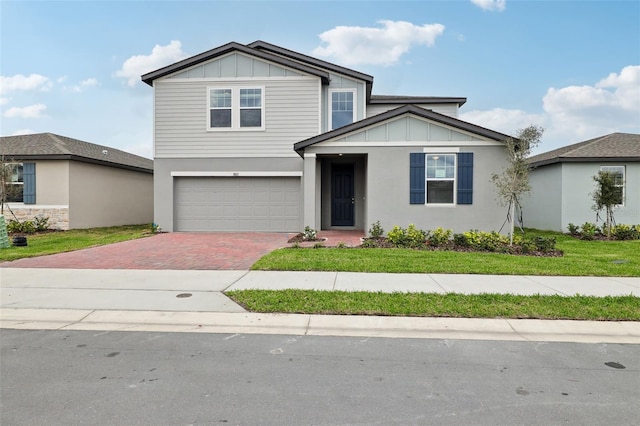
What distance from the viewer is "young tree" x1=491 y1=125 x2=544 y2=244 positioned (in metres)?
11.7

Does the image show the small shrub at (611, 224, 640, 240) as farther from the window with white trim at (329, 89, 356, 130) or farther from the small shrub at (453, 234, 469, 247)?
the window with white trim at (329, 89, 356, 130)

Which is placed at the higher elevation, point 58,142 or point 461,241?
point 58,142

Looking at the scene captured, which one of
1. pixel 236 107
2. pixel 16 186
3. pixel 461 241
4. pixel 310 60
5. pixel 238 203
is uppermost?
pixel 310 60

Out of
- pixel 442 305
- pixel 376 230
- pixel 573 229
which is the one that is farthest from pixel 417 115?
pixel 442 305

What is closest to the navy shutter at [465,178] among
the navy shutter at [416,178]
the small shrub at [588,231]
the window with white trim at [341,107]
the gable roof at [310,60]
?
the navy shutter at [416,178]

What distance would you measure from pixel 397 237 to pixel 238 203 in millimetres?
7326

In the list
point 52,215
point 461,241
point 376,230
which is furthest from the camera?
point 52,215

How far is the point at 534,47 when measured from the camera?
53.9 feet

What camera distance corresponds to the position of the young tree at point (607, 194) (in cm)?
1456

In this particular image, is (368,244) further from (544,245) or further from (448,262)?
(544,245)

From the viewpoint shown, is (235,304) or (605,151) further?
(605,151)

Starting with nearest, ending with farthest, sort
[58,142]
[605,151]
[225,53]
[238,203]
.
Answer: [225,53] → [238,203] → [605,151] → [58,142]

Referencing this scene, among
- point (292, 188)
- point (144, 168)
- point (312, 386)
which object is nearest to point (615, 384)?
point (312, 386)

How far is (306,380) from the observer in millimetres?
3592
